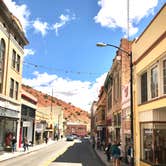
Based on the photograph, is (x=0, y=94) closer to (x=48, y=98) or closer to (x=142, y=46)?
(x=142, y=46)

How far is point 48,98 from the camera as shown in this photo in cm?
19538

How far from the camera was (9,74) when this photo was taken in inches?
1618

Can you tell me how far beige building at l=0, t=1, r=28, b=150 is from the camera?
38.0 m

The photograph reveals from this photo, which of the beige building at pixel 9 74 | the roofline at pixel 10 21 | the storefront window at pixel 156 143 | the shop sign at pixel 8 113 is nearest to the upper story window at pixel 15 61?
the beige building at pixel 9 74

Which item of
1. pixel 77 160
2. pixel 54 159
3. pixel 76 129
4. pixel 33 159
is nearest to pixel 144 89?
pixel 77 160

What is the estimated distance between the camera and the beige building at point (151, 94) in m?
18.4

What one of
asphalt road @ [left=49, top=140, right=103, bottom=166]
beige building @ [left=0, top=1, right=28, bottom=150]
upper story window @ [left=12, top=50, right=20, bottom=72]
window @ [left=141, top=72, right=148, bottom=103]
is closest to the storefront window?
window @ [left=141, top=72, right=148, bottom=103]

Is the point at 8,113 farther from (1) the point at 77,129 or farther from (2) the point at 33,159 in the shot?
(1) the point at 77,129

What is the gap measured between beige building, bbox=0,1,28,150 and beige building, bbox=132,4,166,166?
1727 cm

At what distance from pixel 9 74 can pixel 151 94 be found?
23582 millimetres

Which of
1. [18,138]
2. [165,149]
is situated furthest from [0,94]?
[165,149]

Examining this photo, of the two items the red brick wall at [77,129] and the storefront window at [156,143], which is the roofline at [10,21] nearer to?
the storefront window at [156,143]

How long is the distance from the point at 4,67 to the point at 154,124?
23265mm

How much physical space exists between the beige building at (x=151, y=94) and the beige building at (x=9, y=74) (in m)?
17.3
